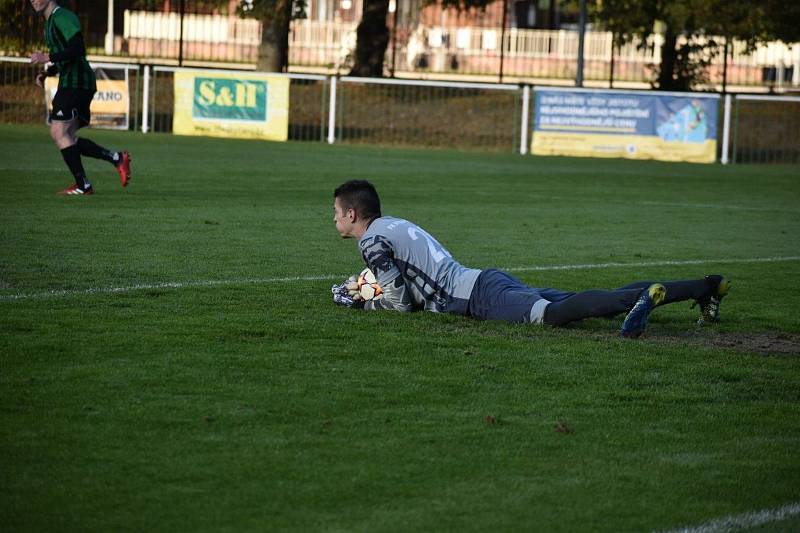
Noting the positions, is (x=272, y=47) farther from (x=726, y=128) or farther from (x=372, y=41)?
(x=726, y=128)

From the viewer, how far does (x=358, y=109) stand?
102 ft

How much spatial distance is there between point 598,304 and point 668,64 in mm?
32224

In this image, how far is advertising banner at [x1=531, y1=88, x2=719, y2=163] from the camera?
84.3 ft

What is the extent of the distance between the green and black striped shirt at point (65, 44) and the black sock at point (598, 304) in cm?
852

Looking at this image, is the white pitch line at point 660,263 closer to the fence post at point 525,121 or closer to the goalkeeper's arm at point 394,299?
the goalkeeper's arm at point 394,299

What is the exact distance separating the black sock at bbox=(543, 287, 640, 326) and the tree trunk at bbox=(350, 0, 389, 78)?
2975 centimetres

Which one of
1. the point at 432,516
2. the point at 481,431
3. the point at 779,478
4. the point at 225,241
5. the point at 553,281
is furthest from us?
the point at 225,241

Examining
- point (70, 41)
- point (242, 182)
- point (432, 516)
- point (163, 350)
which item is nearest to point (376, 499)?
point (432, 516)

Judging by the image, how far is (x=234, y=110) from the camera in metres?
27.7

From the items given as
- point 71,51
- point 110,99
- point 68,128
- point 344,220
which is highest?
point 71,51

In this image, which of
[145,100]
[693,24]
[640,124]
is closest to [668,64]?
[693,24]

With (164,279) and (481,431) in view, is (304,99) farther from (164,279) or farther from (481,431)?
(481,431)

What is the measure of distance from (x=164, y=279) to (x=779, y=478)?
5.04m

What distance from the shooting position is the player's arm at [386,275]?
24.3ft
